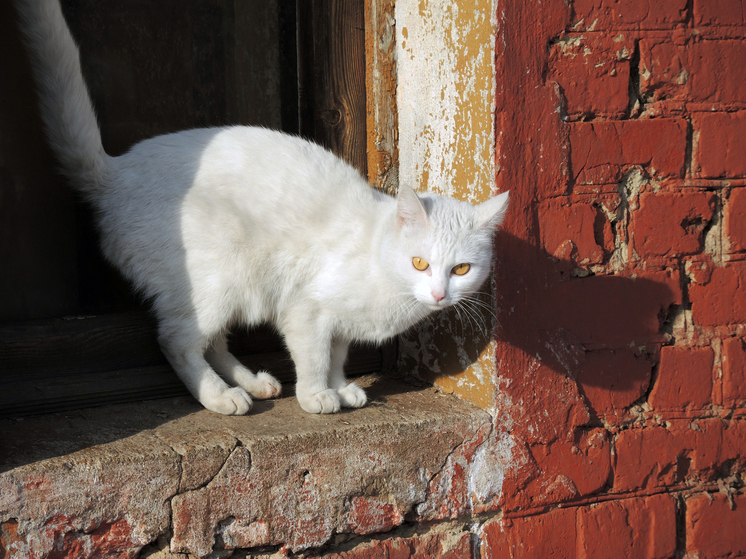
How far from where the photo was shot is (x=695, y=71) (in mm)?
1979

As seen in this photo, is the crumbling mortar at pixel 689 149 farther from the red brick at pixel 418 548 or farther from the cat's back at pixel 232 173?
the red brick at pixel 418 548

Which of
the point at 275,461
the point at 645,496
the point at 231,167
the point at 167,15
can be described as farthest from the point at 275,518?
the point at 167,15

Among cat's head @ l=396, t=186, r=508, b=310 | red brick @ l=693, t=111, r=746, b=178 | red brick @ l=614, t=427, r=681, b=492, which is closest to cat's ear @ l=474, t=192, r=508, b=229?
cat's head @ l=396, t=186, r=508, b=310

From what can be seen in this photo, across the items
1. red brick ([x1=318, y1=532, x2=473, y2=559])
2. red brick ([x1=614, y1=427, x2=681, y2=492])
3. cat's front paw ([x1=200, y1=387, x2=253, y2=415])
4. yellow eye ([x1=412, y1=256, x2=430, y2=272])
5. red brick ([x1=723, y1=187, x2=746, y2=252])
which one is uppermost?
red brick ([x1=723, y1=187, x2=746, y2=252])

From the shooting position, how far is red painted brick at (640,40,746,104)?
1.95m

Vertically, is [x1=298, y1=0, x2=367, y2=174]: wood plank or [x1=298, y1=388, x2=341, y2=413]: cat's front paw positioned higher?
[x1=298, y1=0, x2=367, y2=174]: wood plank

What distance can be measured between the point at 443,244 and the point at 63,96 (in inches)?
45.9

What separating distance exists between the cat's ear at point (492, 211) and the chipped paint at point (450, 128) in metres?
0.16

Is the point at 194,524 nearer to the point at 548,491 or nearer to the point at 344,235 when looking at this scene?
the point at 344,235

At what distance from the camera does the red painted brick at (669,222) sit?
201 centimetres

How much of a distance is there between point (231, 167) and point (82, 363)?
0.76m

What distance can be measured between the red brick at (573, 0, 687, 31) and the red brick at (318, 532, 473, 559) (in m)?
1.61

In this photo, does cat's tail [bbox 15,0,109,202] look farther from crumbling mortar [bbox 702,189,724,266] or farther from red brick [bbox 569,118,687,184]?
crumbling mortar [bbox 702,189,724,266]

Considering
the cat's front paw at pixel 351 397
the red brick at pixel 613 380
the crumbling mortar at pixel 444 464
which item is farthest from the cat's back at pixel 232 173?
the red brick at pixel 613 380
